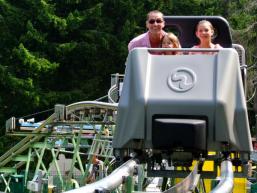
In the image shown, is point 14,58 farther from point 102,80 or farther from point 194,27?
point 194,27

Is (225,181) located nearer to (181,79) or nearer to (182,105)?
(182,105)

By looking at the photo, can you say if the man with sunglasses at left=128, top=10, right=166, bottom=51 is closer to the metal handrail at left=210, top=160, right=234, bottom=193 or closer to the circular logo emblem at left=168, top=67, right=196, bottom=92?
the circular logo emblem at left=168, top=67, right=196, bottom=92

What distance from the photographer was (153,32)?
663 centimetres

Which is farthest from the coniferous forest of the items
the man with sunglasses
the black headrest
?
the man with sunglasses

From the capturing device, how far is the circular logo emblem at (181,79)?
548cm

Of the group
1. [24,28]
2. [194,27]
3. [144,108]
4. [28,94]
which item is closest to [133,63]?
[144,108]

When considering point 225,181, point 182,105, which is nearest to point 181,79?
point 182,105

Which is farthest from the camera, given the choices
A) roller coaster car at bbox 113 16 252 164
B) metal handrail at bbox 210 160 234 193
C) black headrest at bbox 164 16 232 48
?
black headrest at bbox 164 16 232 48

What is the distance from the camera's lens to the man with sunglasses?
6.59 metres

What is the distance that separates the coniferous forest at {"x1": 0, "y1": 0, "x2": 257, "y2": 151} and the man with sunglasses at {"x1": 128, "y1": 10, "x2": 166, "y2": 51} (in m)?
20.4

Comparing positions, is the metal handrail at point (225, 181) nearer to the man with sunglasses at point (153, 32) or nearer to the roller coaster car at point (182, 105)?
the roller coaster car at point (182, 105)

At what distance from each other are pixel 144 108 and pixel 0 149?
23104 millimetres

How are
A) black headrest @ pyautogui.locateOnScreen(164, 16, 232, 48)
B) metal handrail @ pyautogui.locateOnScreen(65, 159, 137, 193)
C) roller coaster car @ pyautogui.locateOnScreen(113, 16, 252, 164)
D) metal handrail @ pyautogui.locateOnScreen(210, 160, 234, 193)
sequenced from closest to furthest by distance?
metal handrail @ pyautogui.locateOnScreen(65, 159, 137, 193)
metal handrail @ pyautogui.locateOnScreen(210, 160, 234, 193)
roller coaster car @ pyautogui.locateOnScreen(113, 16, 252, 164)
black headrest @ pyautogui.locateOnScreen(164, 16, 232, 48)

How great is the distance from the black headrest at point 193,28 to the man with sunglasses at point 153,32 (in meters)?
1.71
